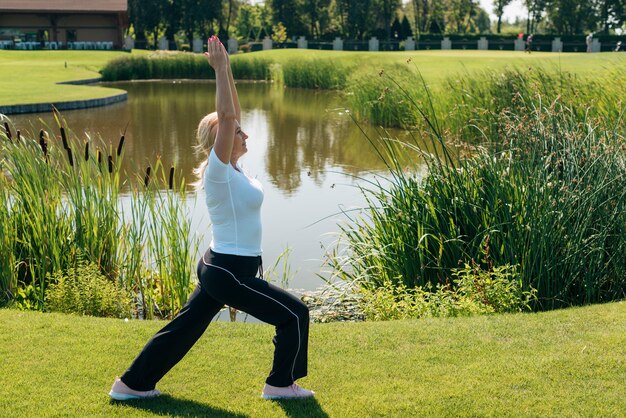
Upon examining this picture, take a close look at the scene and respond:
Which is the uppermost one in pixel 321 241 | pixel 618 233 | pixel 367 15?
pixel 367 15

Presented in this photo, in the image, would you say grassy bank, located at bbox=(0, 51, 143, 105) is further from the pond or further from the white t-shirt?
the white t-shirt

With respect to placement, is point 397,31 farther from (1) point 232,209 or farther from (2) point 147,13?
(1) point 232,209

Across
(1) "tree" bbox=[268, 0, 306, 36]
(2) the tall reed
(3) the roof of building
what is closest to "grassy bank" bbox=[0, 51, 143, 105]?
(3) the roof of building

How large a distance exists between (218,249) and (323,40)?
7015 centimetres

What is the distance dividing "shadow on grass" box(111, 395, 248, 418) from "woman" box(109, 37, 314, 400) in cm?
5

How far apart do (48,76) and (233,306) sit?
33.1m

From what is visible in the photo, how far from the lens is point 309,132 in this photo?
70.9 feet

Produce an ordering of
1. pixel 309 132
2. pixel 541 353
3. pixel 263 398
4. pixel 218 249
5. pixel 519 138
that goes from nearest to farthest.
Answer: pixel 218 249 → pixel 263 398 → pixel 541 353 → pixel 519 138 → pixel 309 132

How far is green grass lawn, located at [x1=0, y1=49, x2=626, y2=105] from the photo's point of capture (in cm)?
2503

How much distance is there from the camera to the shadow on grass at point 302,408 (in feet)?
14.0

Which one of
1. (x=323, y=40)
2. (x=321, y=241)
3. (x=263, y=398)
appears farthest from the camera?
(x=323, y=40)

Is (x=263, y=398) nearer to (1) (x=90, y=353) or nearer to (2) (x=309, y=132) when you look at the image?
(1) (x=90, y=353)

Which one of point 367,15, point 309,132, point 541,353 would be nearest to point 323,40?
point 367,15

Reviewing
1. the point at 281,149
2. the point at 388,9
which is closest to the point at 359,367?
the point at 281,149
